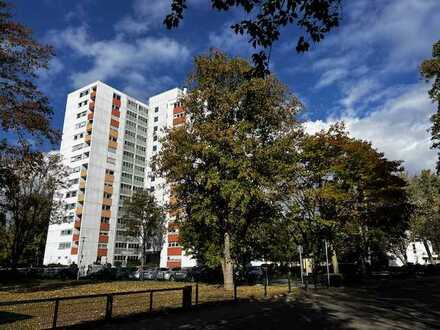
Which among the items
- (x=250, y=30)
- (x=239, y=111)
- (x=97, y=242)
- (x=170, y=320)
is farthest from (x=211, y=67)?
(x=97, y=242)

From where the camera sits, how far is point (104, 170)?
81125mm

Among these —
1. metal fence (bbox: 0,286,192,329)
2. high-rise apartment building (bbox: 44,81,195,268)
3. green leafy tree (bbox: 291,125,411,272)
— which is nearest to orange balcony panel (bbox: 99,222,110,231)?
high-rise apartment building (bbox: 44,81,195,268)

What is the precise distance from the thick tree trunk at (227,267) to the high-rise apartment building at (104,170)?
43685 mm

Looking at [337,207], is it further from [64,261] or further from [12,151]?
[64,261]

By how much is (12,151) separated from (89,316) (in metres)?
10.8

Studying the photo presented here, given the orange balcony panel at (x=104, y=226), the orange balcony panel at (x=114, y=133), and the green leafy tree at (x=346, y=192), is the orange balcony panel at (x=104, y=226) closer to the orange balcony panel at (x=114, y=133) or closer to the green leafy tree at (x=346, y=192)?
the orange balcony panel at (x=114, y=133)

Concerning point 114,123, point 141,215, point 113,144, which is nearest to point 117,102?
point 114,123

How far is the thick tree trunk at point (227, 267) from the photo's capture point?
25047 mm

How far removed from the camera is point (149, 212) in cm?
5347

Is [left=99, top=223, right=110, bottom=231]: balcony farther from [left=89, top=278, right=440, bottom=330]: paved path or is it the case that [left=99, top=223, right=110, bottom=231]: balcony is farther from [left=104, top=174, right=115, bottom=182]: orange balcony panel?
[left=89, top=278, right=440, bottom=330]: paved path

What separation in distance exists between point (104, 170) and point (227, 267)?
202 feet

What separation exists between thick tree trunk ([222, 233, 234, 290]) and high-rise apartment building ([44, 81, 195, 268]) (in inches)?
1720

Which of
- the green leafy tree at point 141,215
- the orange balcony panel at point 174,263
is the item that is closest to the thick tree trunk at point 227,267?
the green leafy tree at point 141,215

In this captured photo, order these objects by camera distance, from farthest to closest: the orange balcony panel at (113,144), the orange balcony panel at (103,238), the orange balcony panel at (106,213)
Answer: the orange balcony panel at (113,144), the orange balcony panel at (106,213), the orange balcony panel at (103,238)
